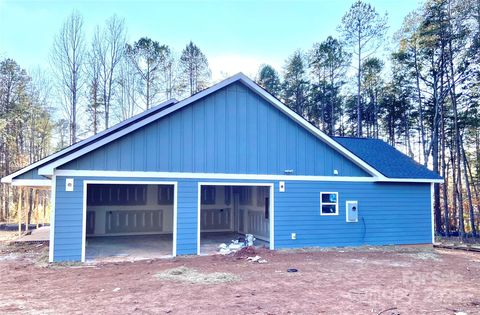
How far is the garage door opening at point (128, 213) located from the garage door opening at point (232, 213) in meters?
1.50

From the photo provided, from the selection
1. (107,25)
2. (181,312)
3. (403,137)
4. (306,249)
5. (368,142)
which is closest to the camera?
(181,312)

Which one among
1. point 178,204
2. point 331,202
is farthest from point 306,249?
point 178,204

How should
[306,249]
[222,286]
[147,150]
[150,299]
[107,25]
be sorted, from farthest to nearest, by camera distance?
[107,25]
[306,249]
[147,150]
[222,286]
[150,299]

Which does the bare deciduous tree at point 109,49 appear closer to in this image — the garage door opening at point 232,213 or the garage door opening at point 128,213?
the garage door opening at point 128,213

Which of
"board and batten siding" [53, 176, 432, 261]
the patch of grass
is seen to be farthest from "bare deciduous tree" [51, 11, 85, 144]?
the patch of grass

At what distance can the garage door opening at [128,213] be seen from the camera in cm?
1429

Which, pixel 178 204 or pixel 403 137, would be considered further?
pixel 403 137

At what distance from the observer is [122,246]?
11859 mm

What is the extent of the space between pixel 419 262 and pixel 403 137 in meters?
17.8

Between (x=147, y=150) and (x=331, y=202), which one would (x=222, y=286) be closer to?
(x=147, y=150)

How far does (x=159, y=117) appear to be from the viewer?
32.2 feet

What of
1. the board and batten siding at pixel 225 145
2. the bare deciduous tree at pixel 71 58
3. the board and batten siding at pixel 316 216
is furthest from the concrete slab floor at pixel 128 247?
the bare deciduous tree at pixel 71 58

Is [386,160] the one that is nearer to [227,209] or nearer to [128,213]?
[227,209]

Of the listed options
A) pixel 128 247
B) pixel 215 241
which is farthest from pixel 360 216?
pixel 128 247
